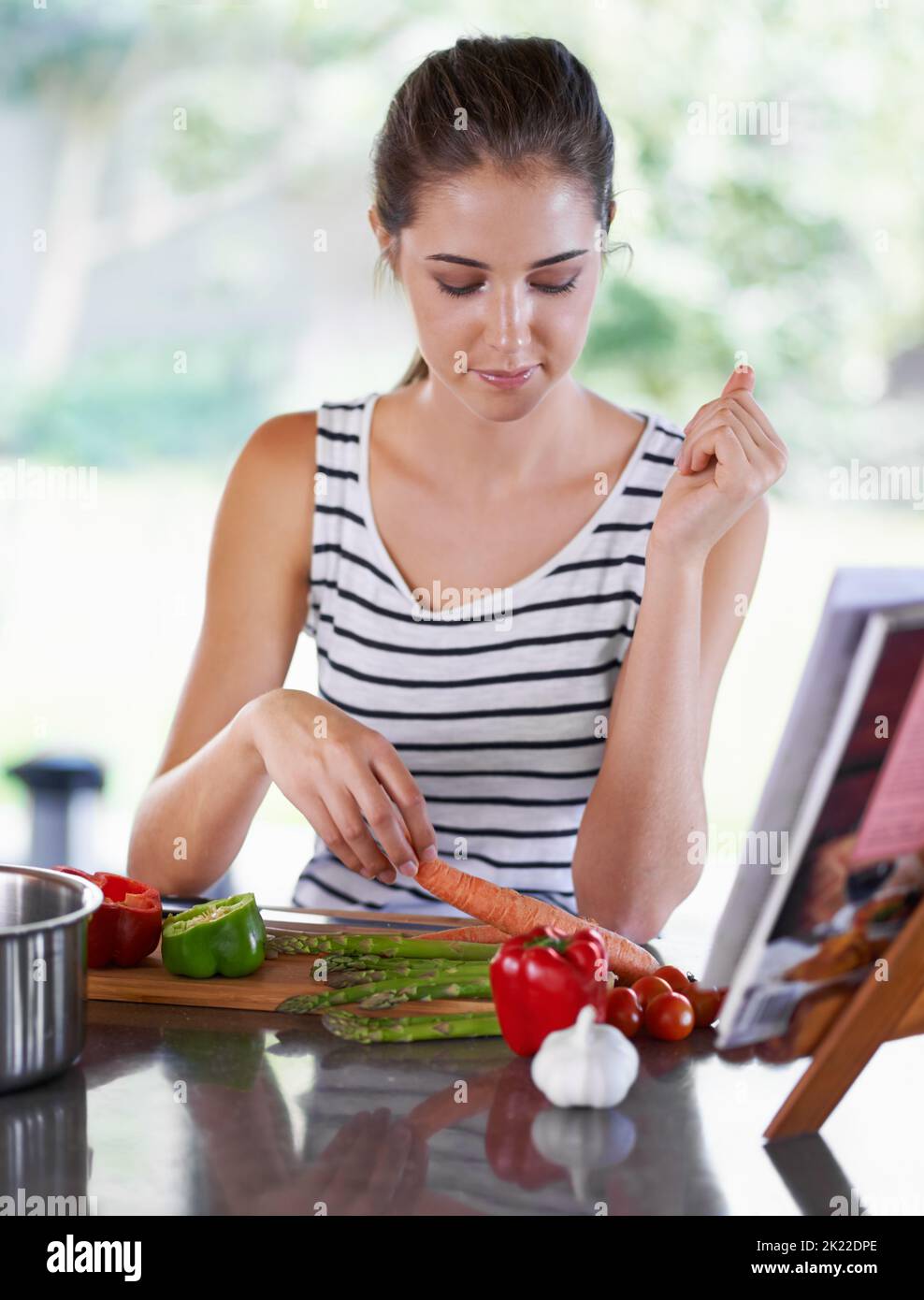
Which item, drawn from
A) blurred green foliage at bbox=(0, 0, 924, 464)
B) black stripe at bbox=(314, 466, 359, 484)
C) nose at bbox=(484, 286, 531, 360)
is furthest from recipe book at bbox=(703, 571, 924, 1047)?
blurred green foliage at bbox=(0, 0, 924, 464)

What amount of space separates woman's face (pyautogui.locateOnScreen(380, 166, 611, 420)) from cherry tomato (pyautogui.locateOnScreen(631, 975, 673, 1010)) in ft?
2.58

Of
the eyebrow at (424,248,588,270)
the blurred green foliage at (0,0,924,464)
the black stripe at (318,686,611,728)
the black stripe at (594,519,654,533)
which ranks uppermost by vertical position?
Result: the blurred green foliage at (0,0,924,464)

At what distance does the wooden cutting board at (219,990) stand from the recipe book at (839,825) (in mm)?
392

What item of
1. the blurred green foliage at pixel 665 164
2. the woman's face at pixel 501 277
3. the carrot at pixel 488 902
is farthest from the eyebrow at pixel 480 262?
the blurred green foliage at pixel 665 164

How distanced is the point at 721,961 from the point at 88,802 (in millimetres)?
3008

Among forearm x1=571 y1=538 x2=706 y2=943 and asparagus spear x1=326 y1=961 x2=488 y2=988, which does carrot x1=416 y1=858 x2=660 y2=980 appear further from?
forearm x1=571 y1=538 x2=706 y2=943

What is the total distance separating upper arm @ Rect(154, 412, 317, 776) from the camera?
203cm

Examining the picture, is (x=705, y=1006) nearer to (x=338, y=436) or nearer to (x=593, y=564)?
(x=593, y=564)

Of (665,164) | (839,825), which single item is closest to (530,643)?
(839,825)

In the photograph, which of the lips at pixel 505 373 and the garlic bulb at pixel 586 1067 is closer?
Answer: the garlic bulb at pixel 586 1067

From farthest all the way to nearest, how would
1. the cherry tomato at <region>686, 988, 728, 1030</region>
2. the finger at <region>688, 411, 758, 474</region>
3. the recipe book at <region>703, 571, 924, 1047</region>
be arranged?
the finger at <region>688, 411, 758, 474</region> → the cherry tomato at <region>686, 988, 728, 1030</region> → the recipe book at <region>703, 571, 924, 1047</region>

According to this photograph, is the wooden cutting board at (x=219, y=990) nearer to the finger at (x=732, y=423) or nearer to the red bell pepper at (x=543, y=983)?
the red bell pepper at (x=543, y=983)

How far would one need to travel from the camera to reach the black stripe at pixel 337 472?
215 cm
